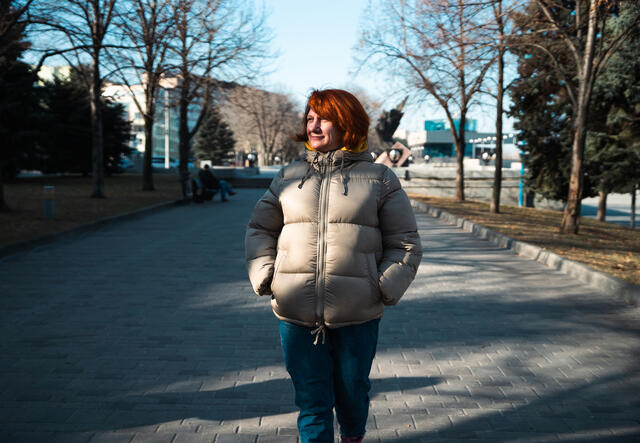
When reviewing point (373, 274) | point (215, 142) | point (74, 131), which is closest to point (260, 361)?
point (373, 274)

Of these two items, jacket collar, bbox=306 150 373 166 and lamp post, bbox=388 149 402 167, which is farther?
lamp post, bbox=388 149 402 167

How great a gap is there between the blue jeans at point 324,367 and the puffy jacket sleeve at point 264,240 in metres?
0.22

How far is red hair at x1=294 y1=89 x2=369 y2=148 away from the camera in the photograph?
2598 millimetres

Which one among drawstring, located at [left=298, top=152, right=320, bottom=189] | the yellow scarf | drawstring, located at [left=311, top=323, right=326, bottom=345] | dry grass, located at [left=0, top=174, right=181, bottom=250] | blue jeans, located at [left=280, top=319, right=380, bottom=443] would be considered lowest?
dry grass, located at [left=0, top=174, right=181, bottom=250]

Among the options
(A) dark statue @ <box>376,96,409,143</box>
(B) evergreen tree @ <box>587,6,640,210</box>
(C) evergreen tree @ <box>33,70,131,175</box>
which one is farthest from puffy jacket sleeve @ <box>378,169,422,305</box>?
(C) evergreen tree @ <box>33,70,131,175</box>

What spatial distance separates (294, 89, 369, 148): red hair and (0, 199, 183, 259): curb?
8871 mm

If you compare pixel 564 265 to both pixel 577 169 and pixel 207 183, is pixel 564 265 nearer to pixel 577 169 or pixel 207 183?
pixel 577 169

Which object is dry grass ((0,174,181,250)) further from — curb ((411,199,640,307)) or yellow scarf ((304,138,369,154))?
yellow scarf ((304,138,369,154))

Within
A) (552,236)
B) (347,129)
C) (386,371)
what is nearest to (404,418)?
(386,371)

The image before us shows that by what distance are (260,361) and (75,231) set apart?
9759 millimetres

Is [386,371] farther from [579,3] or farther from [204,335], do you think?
[579,3]

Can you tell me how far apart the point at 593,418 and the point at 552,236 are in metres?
9.75

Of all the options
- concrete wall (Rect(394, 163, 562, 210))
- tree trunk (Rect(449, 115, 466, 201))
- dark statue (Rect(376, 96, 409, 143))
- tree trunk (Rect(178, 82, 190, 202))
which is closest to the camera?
tree trunk (Rect(449, 115, 466, 201))

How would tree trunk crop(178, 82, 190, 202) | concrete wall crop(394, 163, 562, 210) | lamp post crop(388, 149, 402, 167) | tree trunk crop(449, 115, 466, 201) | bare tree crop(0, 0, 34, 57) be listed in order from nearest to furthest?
bare tree crop(0, 0, 34, 57) < tree trunk crop(449, 115, 466, 201) < tree trunk crop(178, 82, 190, 202) < concrete wall crop(394, 163, 562, 210) < lamp post crop(388, 149, 402, 167)
